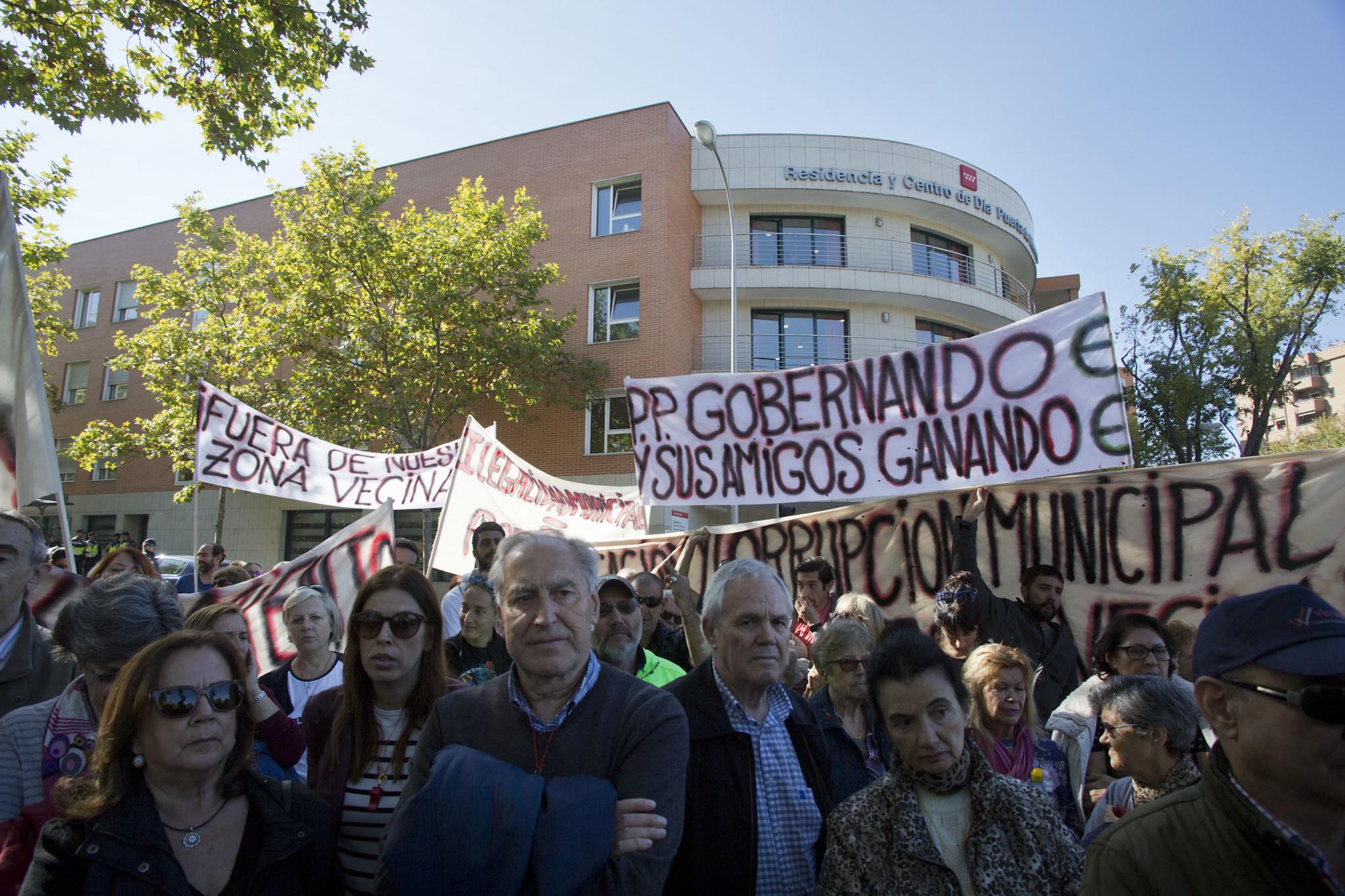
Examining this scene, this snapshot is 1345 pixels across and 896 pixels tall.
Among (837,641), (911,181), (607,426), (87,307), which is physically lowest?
(837,641)

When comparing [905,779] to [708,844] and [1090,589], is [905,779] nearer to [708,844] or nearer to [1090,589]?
[708,844]

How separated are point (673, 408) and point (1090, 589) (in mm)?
3251

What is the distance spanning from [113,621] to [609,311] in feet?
63.2

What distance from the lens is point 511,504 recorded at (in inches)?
321

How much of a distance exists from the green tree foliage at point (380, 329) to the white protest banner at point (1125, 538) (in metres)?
14.1

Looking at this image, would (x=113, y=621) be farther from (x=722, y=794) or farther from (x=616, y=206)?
(x=616, y=206)

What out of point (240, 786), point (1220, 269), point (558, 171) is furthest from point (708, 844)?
point (1220, 269)

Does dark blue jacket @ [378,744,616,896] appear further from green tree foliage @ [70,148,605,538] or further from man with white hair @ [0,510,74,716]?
green tree foliage @ [70,148,605,538]

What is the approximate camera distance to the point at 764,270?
21.6 m

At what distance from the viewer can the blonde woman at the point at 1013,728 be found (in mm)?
3037

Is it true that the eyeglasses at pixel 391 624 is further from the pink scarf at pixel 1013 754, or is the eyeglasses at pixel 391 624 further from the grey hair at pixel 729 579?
the pink scarf at pixel 1013 754

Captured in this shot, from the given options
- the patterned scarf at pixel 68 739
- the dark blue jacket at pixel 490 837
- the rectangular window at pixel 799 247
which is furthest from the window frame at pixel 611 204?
the dark blue jacket at pixel 490 837

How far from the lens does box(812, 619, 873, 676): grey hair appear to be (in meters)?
3.59

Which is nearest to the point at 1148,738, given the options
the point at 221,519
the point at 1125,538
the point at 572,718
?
the point at 572,718
